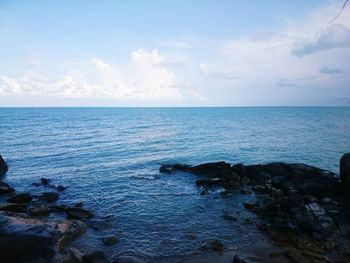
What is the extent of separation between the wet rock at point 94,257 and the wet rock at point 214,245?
5034mm

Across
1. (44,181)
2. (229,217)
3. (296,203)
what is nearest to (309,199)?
(296,203)

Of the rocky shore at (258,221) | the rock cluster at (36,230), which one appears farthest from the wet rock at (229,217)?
the rock cluster at (36,230)

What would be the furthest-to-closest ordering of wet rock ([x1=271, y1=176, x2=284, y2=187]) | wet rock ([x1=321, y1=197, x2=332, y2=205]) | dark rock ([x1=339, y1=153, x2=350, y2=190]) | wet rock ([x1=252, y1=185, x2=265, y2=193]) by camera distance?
wet rock ([x1=271, y1=176, x2=284, y2=187])
wet rock ([x1=252, y1=185, x2=265, y2=193])
dark rock ([x1=339, y1=153, x2=350, y2=190])
wet rock ([x1=321, y1=197, x2=332, y2=205])

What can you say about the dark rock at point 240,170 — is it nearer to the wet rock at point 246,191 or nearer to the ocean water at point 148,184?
the wet rock at point 246,191

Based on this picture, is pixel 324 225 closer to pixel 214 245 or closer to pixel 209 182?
pixel 214 245

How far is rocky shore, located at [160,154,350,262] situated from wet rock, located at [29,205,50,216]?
11.5 m

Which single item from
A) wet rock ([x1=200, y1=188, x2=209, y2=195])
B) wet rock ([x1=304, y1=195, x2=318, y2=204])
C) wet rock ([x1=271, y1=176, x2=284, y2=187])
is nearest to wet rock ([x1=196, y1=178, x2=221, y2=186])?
wet rock ([x1=200, y1=188, x2=209, y2=195])

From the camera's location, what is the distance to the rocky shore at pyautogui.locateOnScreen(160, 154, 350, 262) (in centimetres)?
1336

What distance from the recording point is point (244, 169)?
27.2m

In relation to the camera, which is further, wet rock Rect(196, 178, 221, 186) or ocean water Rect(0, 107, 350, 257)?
→ wet rock Rect(196, 178, 221, 186)

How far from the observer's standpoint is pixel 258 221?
54.9 feet

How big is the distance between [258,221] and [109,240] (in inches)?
365

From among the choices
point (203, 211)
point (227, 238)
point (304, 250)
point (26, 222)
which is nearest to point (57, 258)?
point (26, 222)

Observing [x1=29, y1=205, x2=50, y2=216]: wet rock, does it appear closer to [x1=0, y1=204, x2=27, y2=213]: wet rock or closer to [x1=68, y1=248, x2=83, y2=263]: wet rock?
[x1=0, y1=204, x2=27, y2=213]: wet rock
